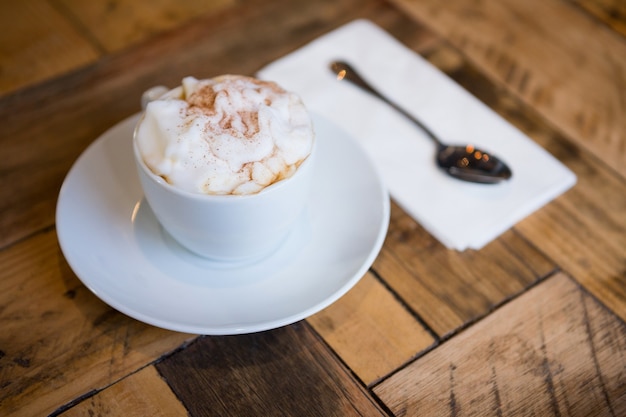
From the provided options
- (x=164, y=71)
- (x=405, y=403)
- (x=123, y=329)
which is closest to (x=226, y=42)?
A: (x=164, y=71)

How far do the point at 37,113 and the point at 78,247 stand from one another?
0.26m

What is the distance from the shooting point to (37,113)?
0.79 metres

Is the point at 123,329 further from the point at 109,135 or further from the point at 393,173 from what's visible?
the point at 393,173

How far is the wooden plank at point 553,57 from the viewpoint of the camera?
2.86ft

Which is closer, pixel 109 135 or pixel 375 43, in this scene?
pixel 109 135

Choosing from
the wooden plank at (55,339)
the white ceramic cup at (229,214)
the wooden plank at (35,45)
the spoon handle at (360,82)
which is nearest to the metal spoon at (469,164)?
the spoon handle at (360,82)

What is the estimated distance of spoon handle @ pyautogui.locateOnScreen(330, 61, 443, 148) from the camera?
2.70 ft

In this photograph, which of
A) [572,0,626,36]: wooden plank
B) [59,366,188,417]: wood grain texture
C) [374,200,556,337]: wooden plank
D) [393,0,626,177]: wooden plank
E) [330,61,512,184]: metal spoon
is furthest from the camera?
[572,0,626,36]: wooden plank

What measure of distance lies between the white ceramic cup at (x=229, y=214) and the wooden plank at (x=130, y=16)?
1.27 feet

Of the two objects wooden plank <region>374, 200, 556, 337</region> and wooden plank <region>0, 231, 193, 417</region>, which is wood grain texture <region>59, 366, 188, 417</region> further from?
wooden plank <region>374, 200, 556, 337</region>

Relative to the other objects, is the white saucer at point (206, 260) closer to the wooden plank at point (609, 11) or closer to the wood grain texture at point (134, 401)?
the wood grain texture at point (134, 401)

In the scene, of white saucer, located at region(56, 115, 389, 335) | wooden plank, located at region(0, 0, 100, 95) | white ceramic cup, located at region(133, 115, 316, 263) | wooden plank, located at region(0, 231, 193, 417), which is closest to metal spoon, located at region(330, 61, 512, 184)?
white saucer, located at region(56, 115, 389, 335)

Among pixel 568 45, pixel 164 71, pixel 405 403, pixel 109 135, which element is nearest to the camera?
pixel 405 403

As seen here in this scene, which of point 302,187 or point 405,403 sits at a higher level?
point 302,187
